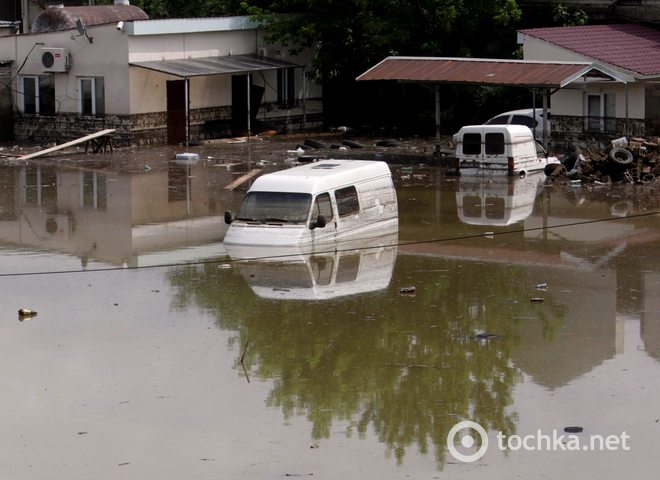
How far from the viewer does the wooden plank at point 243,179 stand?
3012cm

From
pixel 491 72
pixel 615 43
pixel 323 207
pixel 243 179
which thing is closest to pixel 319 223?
pixel 323 207

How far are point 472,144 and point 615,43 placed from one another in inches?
280

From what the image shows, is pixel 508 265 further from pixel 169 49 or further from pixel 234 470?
pixel 169 49

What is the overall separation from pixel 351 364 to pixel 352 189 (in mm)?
7524

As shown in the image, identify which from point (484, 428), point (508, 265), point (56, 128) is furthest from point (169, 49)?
point (484, 428)

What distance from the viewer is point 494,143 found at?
31203 millimetres

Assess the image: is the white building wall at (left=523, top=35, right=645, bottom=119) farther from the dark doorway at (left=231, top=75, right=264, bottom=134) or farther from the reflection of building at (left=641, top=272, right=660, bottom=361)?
the reflection of building at (left=641, top=272, right=660, bottom=361)

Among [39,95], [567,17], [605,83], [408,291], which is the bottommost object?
[408,291]

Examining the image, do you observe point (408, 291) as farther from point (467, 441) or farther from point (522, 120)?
point (522, 120)

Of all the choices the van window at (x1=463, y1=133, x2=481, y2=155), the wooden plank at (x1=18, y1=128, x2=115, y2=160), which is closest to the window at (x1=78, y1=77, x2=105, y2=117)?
the wooden plank at (x1=18, y1=128, x2=115, y2=160)

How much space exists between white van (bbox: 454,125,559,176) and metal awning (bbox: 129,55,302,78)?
9591 mm

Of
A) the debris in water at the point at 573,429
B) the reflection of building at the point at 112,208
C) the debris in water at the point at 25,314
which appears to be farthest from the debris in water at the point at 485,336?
the reflection of building at the point at 112,208

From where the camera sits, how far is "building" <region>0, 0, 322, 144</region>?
1502 inches

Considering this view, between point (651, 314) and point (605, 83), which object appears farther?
point (605, 83)
